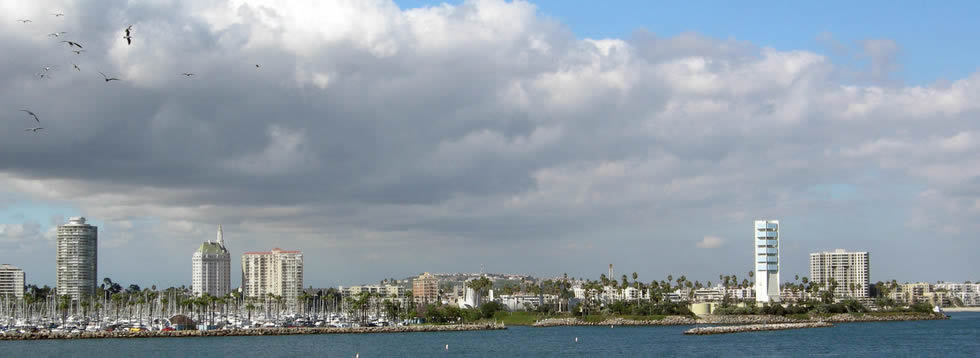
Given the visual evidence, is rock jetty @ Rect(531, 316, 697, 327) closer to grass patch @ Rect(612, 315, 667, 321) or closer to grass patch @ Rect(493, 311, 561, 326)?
grass patch @ Rect(612, 315, 667, 321)

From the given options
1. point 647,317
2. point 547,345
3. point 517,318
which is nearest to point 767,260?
point 647,317

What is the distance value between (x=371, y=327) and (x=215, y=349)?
1773 inches

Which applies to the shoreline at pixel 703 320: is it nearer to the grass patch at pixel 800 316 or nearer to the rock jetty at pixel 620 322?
the rock jetty at pixel 620 322

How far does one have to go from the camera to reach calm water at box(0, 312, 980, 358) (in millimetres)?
99625

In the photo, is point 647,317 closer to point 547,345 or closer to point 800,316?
point 800,316

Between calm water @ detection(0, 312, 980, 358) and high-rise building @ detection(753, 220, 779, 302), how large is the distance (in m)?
46.6

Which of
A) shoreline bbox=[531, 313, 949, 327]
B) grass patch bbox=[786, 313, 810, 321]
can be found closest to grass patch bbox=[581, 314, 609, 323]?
shoreline bbox=[531, 313, 949, 327]

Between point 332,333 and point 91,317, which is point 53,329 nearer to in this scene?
point 91,317

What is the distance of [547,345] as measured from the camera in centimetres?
11306

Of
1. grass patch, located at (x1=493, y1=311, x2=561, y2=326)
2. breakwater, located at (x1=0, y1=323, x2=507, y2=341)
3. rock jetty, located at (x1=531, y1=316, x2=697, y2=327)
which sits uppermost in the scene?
breakwater, located at (x1=0, y1=323, x2=507, y2=341)

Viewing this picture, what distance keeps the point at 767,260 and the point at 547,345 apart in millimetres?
88869

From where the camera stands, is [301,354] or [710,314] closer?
[301,354]

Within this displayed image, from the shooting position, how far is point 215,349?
4373 inches

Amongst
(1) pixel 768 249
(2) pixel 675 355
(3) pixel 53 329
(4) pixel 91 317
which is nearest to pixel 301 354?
(2) pixel 675 355
